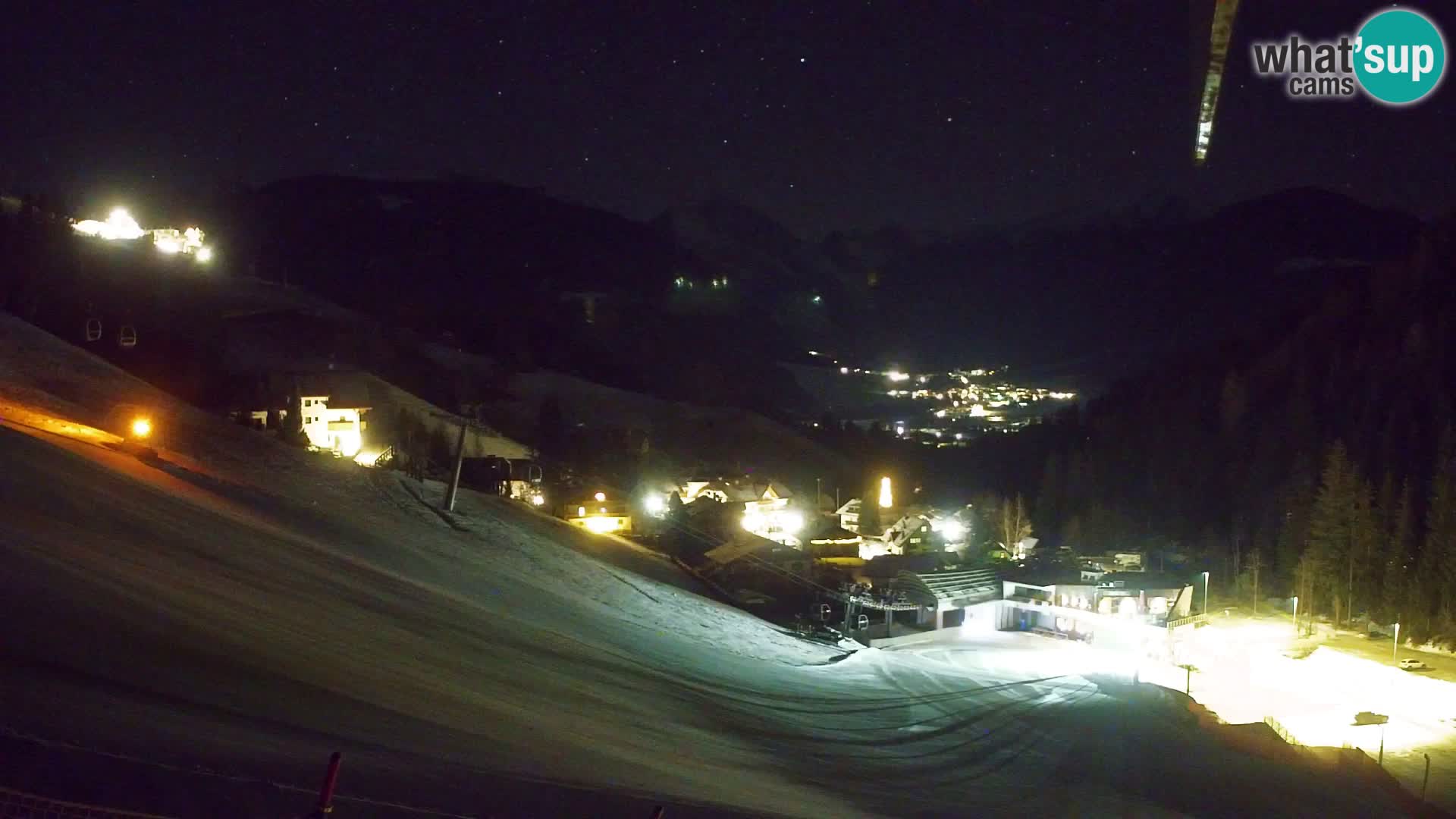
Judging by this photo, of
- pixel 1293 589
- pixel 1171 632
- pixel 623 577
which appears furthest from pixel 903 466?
pixel 623 577

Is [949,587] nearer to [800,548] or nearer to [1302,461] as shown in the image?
[800,548]

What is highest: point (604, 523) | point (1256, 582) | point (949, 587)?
point (1256, 582)

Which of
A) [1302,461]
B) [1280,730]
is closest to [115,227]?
[1280,730]

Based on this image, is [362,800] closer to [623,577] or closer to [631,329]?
[623,577]

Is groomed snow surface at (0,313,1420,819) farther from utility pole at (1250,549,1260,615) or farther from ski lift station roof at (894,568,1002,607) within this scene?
utility pole at (1250,549,1260,615)

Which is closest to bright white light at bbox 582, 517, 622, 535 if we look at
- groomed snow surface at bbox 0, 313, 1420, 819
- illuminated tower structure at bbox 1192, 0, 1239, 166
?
groomed snow surface at bbox 0, 313, 1420, 819

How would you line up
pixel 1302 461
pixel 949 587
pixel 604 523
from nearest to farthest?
pixel 949 587, pixel 604 523, pixel 1302 461
